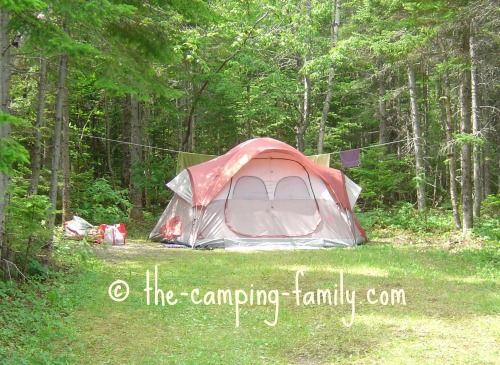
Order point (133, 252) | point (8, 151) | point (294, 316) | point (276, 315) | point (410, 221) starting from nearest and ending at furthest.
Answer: point (8, 151) < point (276, 315) < point (294, 316) < point (133, 252) < point (410, 221)

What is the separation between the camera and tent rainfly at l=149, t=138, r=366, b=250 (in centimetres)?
1024

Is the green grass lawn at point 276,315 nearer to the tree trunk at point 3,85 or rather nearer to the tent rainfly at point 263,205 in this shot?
the tree trunk at point 3,85

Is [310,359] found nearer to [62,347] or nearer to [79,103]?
[62,347]

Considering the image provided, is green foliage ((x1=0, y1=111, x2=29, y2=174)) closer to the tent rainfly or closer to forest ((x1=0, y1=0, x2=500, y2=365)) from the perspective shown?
forest ((x1=0, y1=0, x2=500, y2=365))

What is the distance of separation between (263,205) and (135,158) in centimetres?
453

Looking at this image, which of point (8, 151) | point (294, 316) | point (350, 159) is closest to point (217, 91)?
point (350, 159)

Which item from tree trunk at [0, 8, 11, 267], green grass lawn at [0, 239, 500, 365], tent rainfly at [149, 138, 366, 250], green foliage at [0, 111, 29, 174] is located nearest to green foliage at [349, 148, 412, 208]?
tent rainfly at [149, 138, 366, 250]

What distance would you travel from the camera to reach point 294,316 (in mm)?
4984

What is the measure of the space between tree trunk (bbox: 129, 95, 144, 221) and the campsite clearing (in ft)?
18.1

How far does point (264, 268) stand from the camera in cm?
743

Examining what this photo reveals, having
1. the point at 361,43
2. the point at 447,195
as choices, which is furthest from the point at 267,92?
the point at 447,195

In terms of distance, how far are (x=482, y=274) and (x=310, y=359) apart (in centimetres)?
393

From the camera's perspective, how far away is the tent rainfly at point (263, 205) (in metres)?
10.2

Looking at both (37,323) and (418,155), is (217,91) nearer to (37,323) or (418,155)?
(418,155)
